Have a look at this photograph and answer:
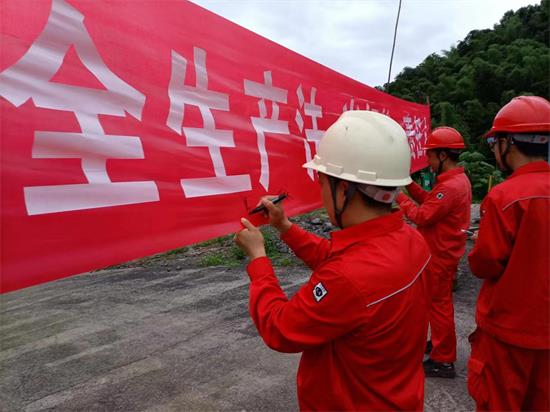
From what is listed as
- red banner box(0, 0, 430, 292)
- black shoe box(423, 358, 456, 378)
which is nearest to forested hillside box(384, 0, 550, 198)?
black shoe box(423, 358, 456, 378)

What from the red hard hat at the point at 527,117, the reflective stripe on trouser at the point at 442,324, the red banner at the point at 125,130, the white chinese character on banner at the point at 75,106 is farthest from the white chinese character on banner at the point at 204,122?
the reflective stripe on trouser at the point at 442,324

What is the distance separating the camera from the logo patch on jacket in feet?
3.87

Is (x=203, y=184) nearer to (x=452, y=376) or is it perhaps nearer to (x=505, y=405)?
(x=505, y=405)

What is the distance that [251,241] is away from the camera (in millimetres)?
1479

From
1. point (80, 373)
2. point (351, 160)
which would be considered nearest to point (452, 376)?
point (351, 160)

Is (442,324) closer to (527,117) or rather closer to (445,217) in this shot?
(445,217)

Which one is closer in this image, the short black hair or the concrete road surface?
the short black hair

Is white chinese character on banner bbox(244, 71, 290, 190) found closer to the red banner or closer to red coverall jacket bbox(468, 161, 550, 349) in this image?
the red banner

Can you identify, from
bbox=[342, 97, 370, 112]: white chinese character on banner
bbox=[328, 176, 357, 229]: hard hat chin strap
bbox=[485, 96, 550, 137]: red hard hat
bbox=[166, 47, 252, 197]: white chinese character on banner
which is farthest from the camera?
bbox=[342, 97, 370, 112]: white chinese character on banner

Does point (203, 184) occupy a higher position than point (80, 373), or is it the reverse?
point (203, 184)

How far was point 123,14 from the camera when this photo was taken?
1.51m

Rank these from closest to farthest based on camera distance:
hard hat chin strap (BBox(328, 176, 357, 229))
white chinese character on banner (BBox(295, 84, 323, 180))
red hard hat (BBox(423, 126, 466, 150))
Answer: hard hat chin strap (BBox(328, 176, 357, 229)) → white chinese character on banner (BBox(295, 84, 323, 180)) → red hard hat (BBox(423, 126, 466, 150))

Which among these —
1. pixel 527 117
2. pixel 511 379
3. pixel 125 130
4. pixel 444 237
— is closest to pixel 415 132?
pixel 444 237

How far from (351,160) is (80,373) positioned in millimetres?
2958
